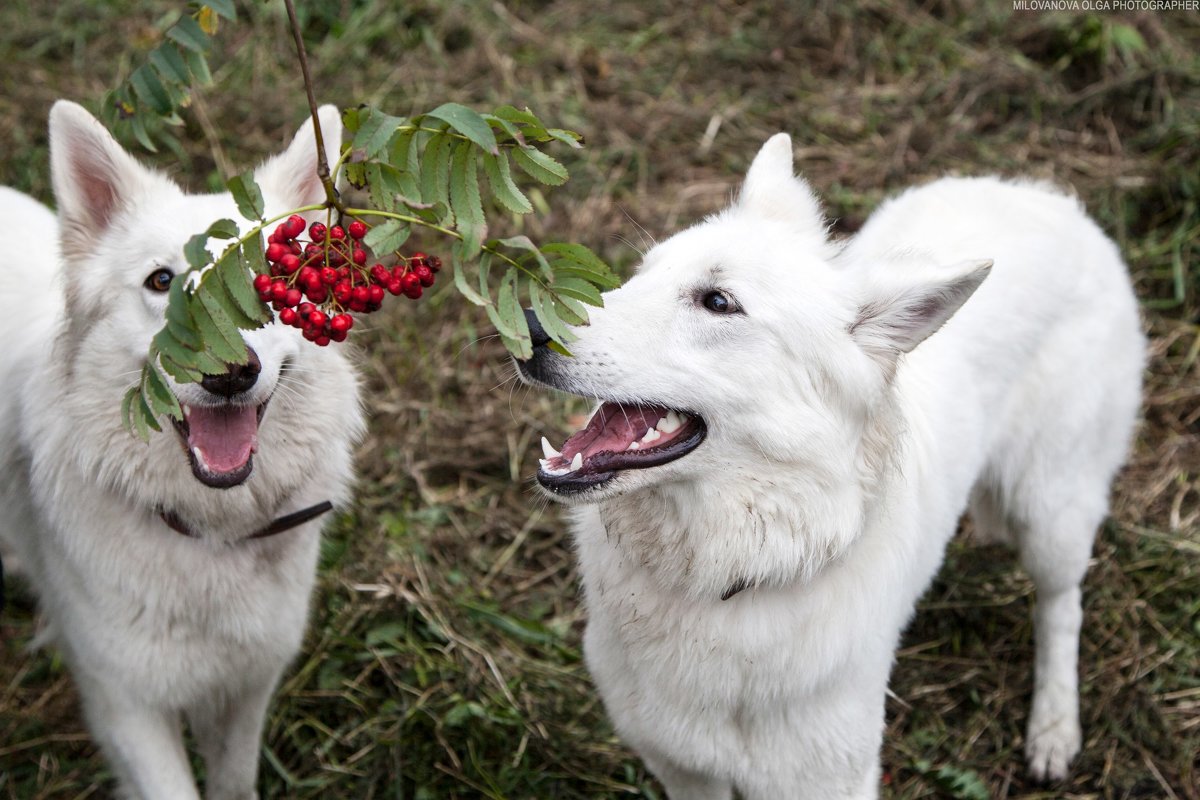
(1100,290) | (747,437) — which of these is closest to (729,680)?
(747,437)

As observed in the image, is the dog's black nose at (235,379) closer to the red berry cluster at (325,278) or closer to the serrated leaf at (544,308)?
the red berry cluster at (325,278)

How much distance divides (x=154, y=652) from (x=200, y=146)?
386 centimetres

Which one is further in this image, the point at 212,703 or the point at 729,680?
the point at 212,703

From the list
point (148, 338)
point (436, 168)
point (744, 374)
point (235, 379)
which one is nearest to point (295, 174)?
point (148, 338)

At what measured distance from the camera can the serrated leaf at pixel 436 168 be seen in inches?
84.0

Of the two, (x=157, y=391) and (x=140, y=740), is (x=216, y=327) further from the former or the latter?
(x=140, y=740)

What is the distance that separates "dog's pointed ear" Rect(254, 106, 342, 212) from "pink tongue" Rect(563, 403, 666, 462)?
104cm

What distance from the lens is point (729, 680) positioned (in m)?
2.77

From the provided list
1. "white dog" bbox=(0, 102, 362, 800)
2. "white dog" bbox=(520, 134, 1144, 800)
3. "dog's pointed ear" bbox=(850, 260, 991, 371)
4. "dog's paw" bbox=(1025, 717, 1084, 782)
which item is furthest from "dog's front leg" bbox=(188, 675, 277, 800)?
"dog's paw" bbox=(1025, 717, 1084, 782)

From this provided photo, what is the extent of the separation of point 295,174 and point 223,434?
30.7 inches

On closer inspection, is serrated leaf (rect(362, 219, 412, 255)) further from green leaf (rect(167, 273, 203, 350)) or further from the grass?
the grass

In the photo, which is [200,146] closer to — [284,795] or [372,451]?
[372,451]

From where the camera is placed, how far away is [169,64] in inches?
103

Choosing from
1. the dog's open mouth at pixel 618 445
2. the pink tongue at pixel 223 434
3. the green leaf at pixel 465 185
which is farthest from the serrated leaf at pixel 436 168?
the pink tongue at pixel 223 434
